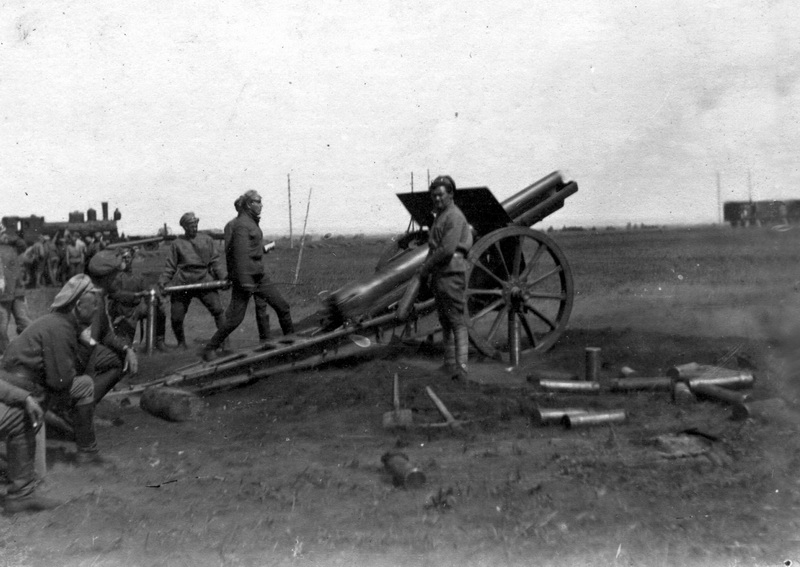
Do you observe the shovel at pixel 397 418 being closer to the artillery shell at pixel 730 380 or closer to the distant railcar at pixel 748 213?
the artillery shell at pixel 730 380

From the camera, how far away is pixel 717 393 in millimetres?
5695

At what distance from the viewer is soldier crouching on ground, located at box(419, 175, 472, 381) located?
21.6 feet

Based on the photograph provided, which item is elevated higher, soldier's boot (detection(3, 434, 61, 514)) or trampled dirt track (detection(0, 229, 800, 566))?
soldier's boot (detection(3, 434, 61, 514))

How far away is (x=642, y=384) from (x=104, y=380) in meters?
4.27

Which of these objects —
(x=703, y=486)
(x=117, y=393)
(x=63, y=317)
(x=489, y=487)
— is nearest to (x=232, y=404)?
(x=117, y=393)

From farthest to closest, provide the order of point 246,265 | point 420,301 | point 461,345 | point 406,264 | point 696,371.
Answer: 1. point 246,265
2. point 420,301
3. point 406,264
4. point 461,345
5. point 696,371

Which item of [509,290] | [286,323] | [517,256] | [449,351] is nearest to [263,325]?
[286,323]

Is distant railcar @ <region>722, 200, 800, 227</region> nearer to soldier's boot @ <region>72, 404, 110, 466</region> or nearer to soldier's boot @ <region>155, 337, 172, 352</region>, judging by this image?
soldier's boot @ <region>155, 337, 172, 352</region>

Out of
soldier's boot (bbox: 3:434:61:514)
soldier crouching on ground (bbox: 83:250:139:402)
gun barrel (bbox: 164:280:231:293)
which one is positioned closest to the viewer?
soldier's boot (bbox: 3:434:61:514)

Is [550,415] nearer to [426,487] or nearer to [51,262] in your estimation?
[426,487]

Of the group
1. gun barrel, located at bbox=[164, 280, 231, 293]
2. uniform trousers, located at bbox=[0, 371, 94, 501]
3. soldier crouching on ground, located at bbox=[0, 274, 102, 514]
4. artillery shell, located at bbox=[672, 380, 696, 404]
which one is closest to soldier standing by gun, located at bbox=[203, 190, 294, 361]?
gun barrel, located at bbox=[164, 280, 231, 293]

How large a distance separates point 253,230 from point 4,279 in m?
3.14

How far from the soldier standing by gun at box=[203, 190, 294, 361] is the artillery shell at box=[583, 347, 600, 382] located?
312 cm

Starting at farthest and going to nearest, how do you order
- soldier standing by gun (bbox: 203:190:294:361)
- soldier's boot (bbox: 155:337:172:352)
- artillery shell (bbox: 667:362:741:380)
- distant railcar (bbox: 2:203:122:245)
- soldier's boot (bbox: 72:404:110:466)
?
distant railcar (bbox: 2:203:122:245) < soldier's boot (bbox: 155:337:172:352) < soldier standing by gun (bbox: 203:190:294:361) < artillery shell (bbox: 667:362:741:380) < soldier's boot (bbox: 72:404:110:466)
